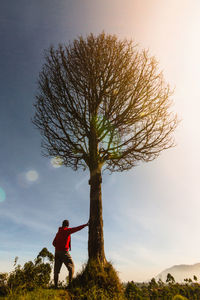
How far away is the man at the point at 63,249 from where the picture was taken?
515cm

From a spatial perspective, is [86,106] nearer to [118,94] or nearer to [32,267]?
[118,94]

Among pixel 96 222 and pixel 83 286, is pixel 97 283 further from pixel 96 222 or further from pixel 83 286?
pixel 96 222

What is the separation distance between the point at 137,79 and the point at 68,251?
6.62m

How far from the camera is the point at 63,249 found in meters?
5.23

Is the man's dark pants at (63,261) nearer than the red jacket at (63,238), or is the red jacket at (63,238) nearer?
the man's dark pants at (63,261)

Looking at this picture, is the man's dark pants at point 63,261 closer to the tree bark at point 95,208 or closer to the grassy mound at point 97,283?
the grassy mound at point 97,283

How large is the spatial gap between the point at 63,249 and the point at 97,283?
3.98 ft

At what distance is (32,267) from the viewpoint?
4898mm

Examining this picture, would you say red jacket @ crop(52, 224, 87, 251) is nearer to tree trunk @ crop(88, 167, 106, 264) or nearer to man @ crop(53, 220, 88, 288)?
man @ crop(53, 220, 88, 288)

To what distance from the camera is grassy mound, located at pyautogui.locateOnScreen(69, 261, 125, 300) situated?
14.1 ft

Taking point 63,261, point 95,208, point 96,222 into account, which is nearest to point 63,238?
point 63,261

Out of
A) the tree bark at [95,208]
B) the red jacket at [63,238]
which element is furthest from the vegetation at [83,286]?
the red jacket at [63,238]

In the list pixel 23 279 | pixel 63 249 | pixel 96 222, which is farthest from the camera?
pixel 96 222

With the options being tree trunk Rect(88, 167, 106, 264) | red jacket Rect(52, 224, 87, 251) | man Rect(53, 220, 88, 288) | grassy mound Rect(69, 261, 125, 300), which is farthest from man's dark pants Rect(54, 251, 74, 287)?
tree trunk Rect(88, 167, 106, 264)
